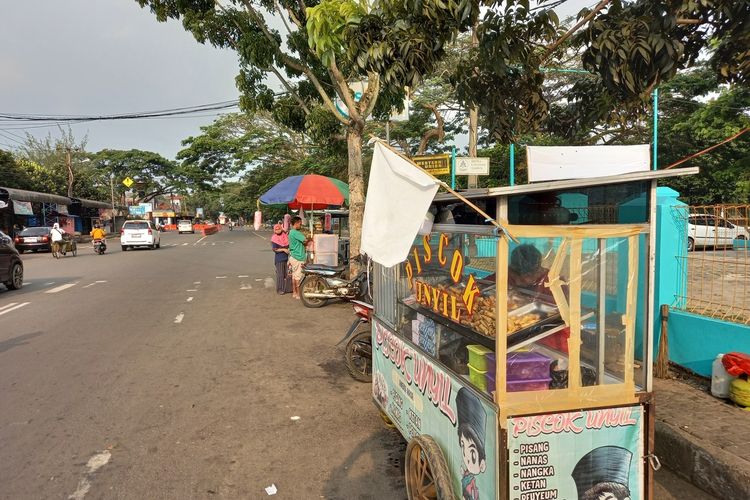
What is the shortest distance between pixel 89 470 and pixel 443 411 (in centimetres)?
248

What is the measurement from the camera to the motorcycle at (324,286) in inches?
360

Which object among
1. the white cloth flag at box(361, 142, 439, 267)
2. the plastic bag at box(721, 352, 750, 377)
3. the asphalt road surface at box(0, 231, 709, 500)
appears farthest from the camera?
the plastic bag at box(721, 352, 750, 377)

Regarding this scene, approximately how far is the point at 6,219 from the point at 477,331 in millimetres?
36450

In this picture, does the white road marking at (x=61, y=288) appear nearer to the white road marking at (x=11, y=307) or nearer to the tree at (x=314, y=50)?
the white road marking at (x=11, y=307)

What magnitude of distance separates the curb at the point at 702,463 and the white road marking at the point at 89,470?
3.95 m

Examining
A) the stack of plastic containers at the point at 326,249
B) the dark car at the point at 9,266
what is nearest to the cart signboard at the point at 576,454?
the stack of plastic containers at the point at 326,249

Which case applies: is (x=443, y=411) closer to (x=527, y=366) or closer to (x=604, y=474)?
(x=527, y=366)

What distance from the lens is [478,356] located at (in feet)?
8.41

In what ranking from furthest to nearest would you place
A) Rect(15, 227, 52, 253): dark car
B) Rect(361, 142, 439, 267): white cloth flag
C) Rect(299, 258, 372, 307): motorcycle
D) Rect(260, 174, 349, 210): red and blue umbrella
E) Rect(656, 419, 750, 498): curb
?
Rect(15, 227, 52, 253): dark car, Rect(260, 174, 349, 210): red and blue umbrella, Rect(299, 258, 372, 307): motorcycle, Rect(656, 419, 750, 498): curb, Rect(361, 142, 439, 267): white cloth flag

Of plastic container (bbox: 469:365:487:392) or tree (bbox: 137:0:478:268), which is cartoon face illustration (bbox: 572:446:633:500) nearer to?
plastic container (bbox: 469:365:487:392)

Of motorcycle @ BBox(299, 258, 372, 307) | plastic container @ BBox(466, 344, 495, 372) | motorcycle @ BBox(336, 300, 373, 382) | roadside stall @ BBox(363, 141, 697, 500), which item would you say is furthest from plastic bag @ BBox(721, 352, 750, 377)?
motorcycle @ BBox(299, 258, 372, 307)

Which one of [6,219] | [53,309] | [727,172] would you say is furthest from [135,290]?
[6,219]

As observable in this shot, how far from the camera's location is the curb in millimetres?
3072

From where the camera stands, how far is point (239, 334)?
739cm
